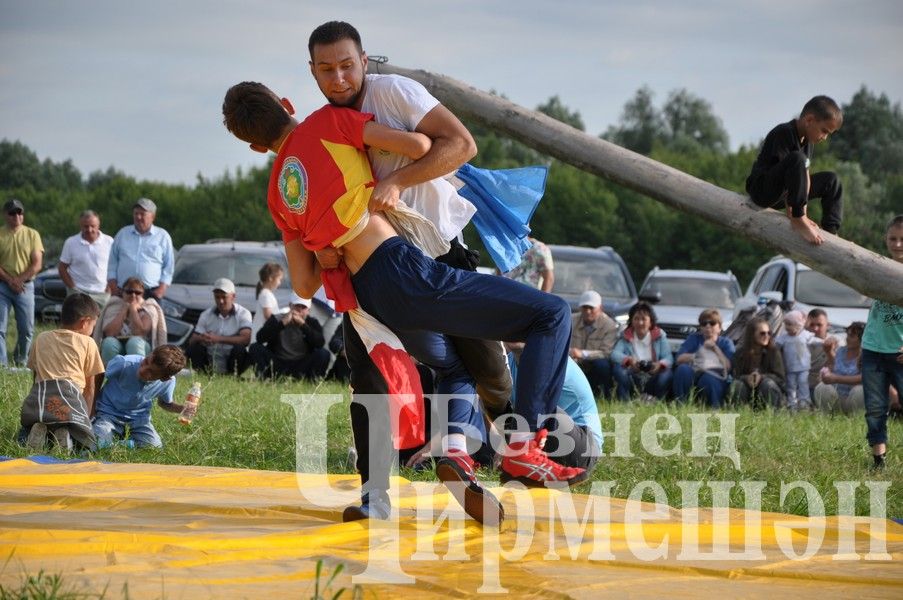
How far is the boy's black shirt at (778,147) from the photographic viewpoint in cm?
618

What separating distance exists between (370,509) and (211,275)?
11.6 metres

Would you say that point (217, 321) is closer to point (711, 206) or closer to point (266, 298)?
point (266, 298)

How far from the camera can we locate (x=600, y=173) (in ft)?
19.3

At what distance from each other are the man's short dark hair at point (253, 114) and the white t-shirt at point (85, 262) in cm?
905

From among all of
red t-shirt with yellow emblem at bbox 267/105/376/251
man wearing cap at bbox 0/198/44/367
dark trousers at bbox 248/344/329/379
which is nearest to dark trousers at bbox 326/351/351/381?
dark trousers at bbox 248/344/329/379

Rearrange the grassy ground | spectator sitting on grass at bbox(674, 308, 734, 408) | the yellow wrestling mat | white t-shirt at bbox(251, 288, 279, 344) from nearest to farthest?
the yellow wrestling mat, the grassy ground, spectator sitting on grass at bbox(674, 308, 734, 408), white t-shirt at bbox(251, 288, 279, 344)

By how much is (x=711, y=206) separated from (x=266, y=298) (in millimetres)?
→ 8297

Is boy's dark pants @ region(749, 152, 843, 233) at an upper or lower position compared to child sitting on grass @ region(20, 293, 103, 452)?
upper

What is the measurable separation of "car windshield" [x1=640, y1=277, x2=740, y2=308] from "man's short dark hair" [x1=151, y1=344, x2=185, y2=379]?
8.96 m

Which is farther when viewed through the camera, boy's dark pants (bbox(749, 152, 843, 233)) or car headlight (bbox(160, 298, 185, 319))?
car headlight (bbox(160, 298, 185, 319))

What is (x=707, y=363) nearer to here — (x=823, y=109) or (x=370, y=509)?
(x=823, y=109)

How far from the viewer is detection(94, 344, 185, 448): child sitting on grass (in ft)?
25.8

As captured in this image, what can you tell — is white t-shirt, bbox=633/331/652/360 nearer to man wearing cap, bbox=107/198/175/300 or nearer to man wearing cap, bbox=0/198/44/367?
man wearing cap, bbox=107/198/175/300

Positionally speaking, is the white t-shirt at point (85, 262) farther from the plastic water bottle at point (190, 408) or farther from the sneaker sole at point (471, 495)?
the sneaker sole at point (471, 495)
